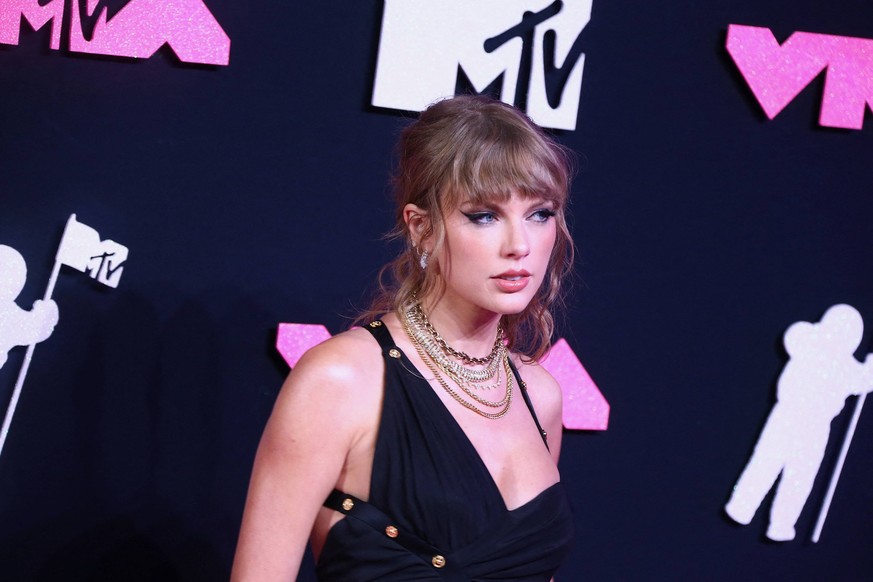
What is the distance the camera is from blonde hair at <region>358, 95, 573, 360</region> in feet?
5.12

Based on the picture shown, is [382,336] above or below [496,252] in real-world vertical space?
below

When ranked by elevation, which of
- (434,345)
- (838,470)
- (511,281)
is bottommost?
(838,470)

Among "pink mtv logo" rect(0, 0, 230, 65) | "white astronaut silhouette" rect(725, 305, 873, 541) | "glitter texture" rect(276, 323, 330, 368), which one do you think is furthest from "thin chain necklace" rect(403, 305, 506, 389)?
"white astronaut silhouette" rect(725, 305, 873, 541)

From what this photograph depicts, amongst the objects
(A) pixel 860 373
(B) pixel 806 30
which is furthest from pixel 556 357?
(B) pixel 806 30

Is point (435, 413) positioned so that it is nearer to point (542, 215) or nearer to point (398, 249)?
point (542, 215)

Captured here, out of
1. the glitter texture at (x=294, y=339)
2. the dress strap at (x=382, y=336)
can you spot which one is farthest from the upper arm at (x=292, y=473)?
the glitter texture at (x=294, y=339)

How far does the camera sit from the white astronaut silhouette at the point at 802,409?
2539mm

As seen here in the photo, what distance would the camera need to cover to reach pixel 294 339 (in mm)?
2230

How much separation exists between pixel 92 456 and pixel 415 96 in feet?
3.37

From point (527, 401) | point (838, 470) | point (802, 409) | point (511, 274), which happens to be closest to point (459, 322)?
point (511, 274)

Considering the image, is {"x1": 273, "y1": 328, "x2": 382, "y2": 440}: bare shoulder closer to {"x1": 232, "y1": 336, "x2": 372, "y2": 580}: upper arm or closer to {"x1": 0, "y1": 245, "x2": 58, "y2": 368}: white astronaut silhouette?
{"x1": 232, "y1": 336, "x2": 372, "y2": 580}: upper arm

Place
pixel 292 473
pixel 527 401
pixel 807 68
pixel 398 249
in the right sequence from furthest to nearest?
1. pixel 807 68
2. pixel 398 249
3. pixel 527 401
4. pixel 292 473

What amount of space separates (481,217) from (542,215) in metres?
0.11

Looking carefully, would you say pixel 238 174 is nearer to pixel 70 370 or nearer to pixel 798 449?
pixel 70 370
